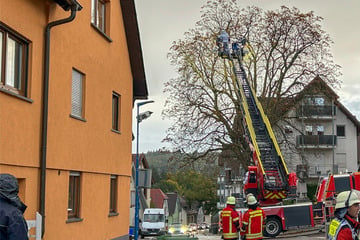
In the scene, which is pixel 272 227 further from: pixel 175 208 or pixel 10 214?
pixel 175 208

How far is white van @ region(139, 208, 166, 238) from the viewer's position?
137ft

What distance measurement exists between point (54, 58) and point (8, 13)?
2.10 meters

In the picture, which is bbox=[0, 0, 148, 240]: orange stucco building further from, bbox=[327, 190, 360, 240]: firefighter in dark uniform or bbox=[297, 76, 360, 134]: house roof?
bbox=[297, 76, 360, 134]: house roof

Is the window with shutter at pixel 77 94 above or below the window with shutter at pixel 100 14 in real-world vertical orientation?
below

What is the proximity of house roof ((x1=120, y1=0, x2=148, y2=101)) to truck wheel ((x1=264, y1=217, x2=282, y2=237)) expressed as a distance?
31.9ft

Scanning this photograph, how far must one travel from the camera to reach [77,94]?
12.9 meters

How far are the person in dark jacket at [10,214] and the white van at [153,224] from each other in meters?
36.8

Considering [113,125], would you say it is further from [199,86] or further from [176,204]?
[176,204]

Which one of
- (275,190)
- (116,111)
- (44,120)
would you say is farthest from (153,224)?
(44,120)

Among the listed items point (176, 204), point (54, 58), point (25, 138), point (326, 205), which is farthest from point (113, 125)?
point (176, 204)

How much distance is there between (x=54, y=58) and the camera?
1140cm

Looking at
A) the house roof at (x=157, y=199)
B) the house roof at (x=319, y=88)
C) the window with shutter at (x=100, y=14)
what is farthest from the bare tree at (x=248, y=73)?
the house roof at (x=157, y=199)

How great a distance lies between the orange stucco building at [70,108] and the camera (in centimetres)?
977

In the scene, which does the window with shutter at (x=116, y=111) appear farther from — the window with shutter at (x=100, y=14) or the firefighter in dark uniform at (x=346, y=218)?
the firefighter in dark uniform at (x=346, y=218)
